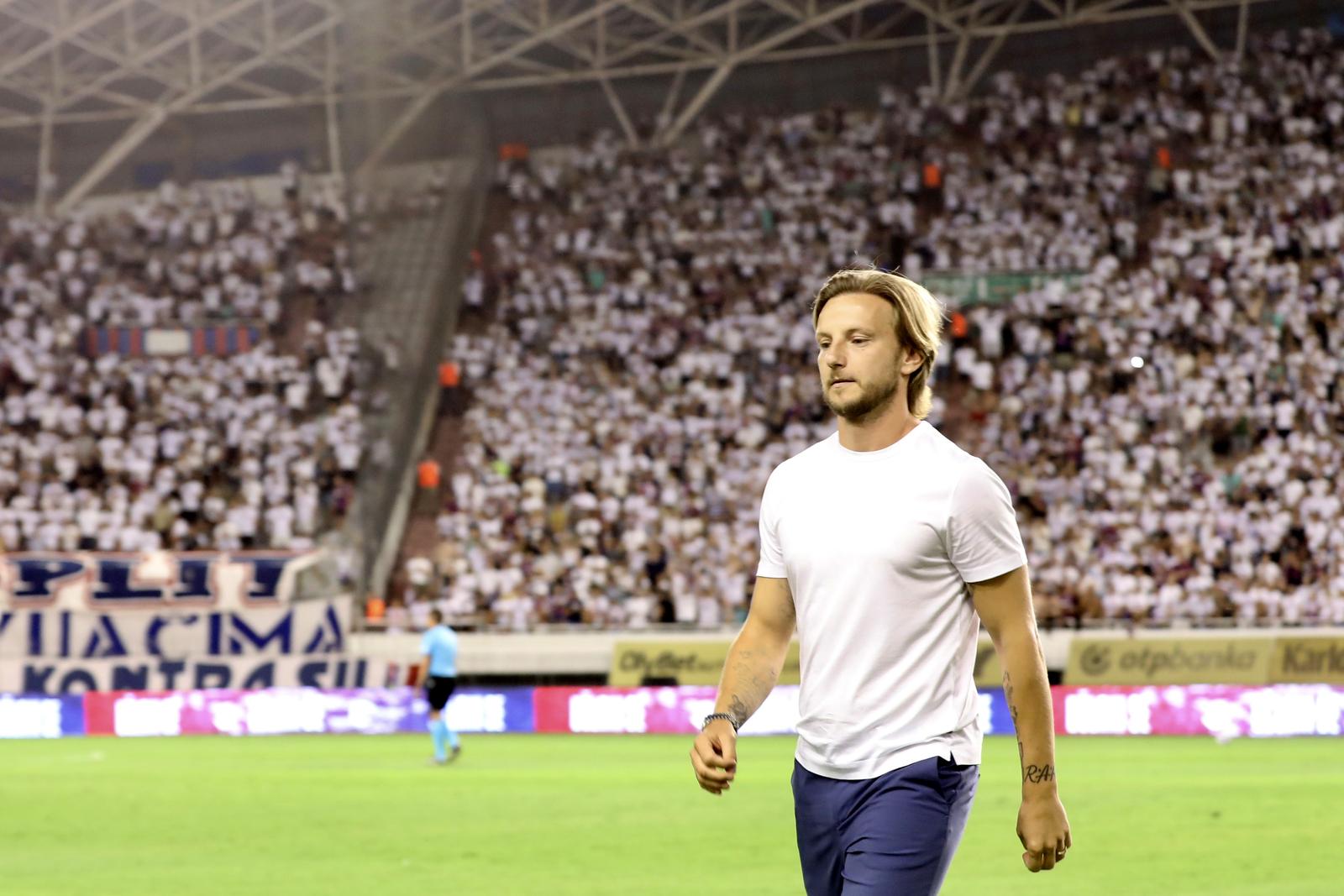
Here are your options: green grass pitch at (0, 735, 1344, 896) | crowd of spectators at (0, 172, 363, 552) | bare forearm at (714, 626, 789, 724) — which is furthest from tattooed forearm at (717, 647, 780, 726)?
crowd of spectators at (0, 172, 363, 552)

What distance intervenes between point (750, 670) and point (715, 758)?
420 millimetres

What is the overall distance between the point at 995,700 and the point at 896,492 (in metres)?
22.7

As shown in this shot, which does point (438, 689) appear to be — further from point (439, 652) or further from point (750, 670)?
point (750, 670)

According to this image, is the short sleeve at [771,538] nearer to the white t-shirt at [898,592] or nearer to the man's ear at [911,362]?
the white t-shirt at [898,592]

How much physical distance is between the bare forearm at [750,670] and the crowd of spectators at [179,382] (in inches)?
1115

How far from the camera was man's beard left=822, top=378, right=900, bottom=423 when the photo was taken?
4.88 m

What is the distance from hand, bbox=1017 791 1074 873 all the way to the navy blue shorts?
197 millimetres

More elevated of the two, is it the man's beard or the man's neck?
the man's beard

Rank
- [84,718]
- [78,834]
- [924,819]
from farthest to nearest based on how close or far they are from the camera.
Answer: [84,718], [78,834], [924,819]

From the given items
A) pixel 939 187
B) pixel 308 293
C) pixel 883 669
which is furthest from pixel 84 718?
pixel 883 669

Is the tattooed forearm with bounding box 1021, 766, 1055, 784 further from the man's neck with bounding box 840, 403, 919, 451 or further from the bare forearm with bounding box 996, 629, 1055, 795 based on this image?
the man's neck with bounding box 840, 403, 919, 451

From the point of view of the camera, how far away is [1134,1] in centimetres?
4162

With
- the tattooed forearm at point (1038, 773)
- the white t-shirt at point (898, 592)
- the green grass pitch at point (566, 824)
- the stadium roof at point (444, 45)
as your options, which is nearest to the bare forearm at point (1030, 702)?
the tattooed forearm at point (1038, 773)

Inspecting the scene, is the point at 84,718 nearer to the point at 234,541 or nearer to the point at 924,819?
the point at 234,541
